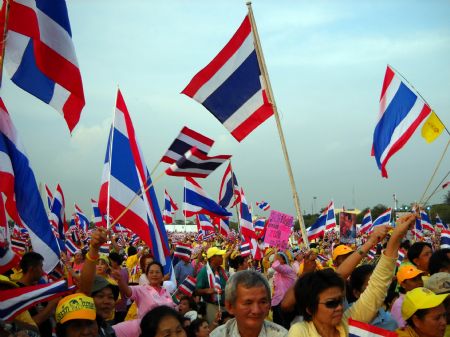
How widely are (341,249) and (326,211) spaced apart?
1079 cm

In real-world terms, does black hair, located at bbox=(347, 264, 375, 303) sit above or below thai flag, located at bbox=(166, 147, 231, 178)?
below

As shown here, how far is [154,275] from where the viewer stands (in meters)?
6.62

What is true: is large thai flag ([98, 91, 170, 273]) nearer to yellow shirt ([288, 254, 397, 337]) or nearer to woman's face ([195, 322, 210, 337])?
woman's face ([195, 322, 210, 337])

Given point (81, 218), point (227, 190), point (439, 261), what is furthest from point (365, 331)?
point (81, 218)

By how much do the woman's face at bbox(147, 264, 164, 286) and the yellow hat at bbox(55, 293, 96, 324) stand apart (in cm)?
269

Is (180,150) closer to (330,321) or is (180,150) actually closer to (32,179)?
(32,179)

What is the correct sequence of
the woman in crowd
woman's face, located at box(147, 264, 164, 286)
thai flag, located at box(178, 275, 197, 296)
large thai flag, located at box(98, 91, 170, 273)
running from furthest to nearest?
thai flag, located at box(178, 275, 197, 296) < large thai flag, located at box(98, 91, 170, 273) < woman's face, located at box(147, 264, 164, 286) < the woman in crowd

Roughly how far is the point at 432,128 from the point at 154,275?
189 inches

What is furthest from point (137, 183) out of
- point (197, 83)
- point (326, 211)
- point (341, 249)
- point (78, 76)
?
point (326, 211)

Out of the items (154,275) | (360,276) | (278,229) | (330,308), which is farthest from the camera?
(278,229)

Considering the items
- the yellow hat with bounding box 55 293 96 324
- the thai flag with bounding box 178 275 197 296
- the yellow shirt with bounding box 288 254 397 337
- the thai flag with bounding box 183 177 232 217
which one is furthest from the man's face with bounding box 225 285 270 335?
the thai flag with bounding box 183 177 232 217

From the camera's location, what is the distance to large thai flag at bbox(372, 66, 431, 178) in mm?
8172

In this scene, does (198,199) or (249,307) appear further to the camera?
(198,199)

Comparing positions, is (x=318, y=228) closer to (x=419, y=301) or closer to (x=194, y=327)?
(x=194, y=327)
